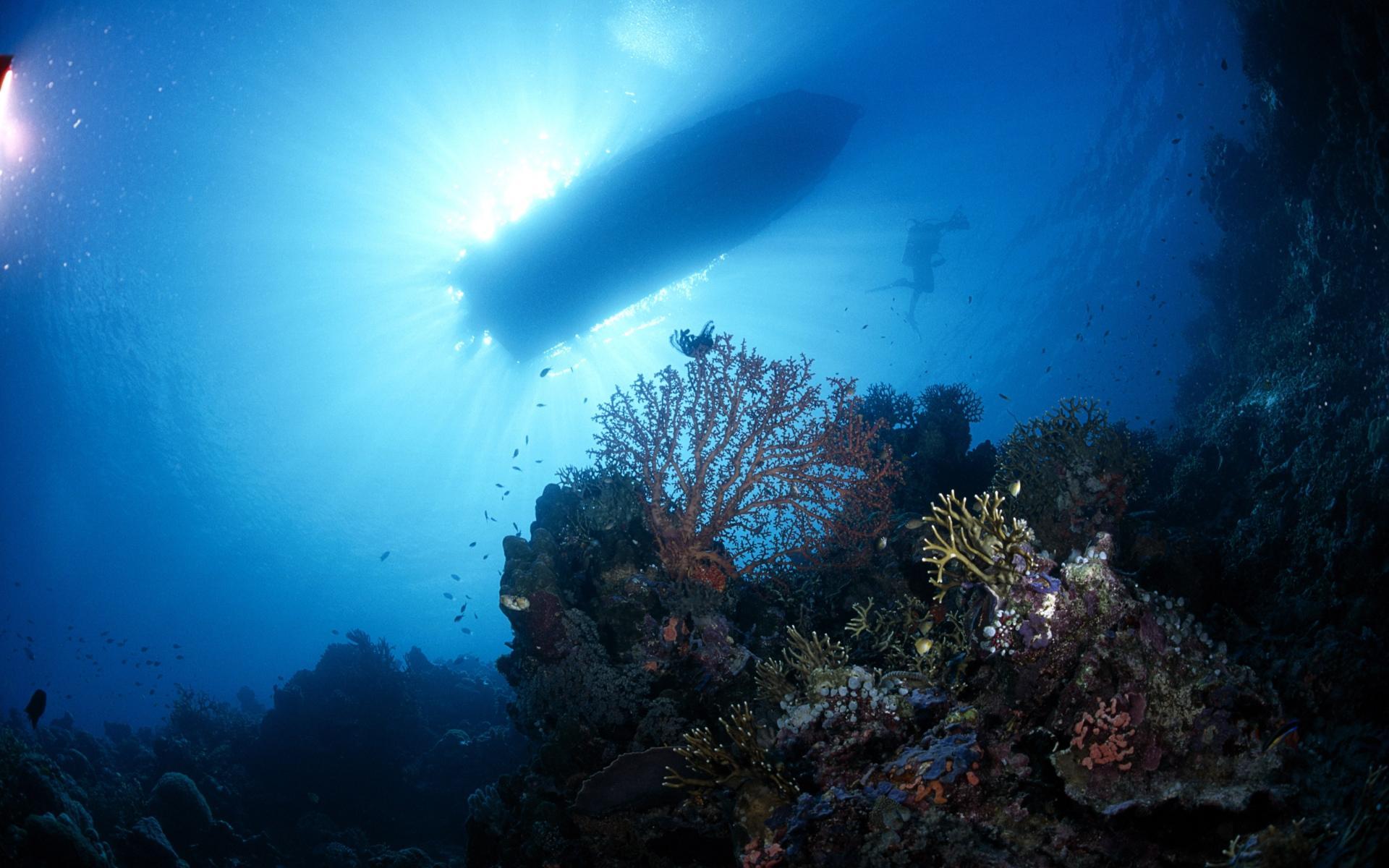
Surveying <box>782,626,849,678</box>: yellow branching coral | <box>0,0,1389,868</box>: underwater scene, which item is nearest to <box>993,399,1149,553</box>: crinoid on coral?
<box>0,0,1389,868</box>: underwater scene

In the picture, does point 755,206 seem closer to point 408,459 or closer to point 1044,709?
point 1044,709

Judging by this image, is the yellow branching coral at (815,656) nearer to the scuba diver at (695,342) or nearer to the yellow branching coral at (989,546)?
the yellow branching coral at (989,546)

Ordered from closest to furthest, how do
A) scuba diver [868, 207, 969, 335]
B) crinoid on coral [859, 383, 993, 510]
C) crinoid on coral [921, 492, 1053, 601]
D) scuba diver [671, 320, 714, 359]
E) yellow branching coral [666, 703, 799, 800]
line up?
crinoid on coral [921, 492, 1053, 601] < yellow branching coral [666, 703, 799, 800] < scuba diver [671, 320, 714, 359] < crinoid on coral [859, 383, 993, 510] < scuba diver [868, 207, 969, 335]

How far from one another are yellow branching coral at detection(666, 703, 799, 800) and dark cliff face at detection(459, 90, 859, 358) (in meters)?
18.3

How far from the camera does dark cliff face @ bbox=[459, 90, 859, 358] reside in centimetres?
1858

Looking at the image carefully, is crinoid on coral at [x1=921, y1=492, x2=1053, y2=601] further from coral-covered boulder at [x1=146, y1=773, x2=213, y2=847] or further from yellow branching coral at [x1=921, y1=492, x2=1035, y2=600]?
coral-covered boulder at [x1=146, y1=773, x2=213, y2=847]

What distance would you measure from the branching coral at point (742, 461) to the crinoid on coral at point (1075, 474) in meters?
2.25

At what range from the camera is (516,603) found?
7047mm

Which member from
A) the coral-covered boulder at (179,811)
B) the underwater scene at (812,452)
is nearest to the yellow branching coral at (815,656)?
the underwater scene at (812,452)

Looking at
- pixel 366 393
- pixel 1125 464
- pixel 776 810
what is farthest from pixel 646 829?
pixel 366 393

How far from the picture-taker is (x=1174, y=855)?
2754 millimetres

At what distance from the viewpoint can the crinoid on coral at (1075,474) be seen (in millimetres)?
7433

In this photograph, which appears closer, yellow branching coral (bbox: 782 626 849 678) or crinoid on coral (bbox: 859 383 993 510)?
yellow branching coral (bbox: 782 626 849 678)

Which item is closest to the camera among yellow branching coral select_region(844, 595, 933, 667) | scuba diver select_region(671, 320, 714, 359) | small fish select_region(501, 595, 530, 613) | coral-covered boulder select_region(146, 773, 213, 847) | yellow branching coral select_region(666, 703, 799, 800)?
yellow branching coral select_region(666, 703, 799, 800)
